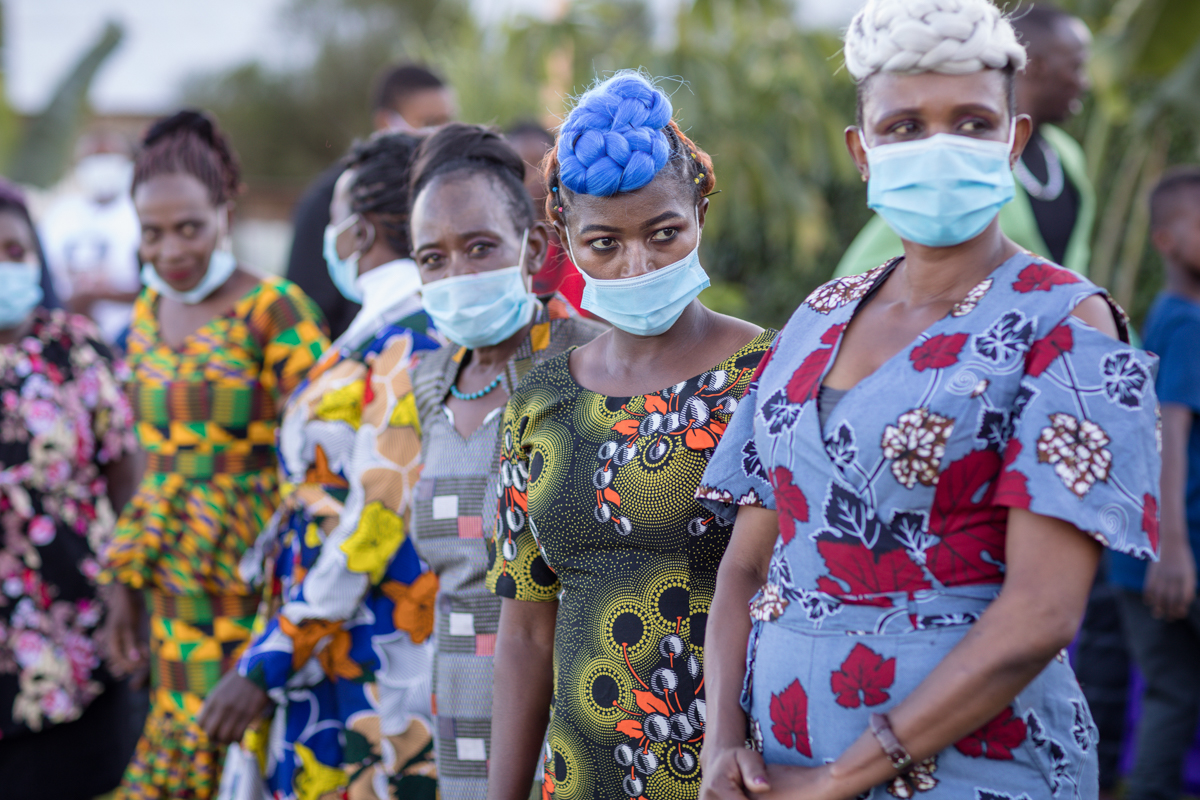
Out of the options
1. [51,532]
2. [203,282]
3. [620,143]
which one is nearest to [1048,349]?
[620,143]

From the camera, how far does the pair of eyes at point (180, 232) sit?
3783 millimetres

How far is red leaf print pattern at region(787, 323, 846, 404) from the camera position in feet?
5.55

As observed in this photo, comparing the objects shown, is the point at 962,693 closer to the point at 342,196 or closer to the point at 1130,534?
the point at 1130,534

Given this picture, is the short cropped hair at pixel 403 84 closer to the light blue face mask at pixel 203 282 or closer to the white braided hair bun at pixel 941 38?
the light blue face mask at pixel 203 282

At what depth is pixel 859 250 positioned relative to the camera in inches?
139

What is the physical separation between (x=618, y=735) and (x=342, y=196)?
2.10m

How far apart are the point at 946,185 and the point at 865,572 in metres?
0.58

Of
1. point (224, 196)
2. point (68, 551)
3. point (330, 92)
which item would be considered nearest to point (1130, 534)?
point (224, 196)

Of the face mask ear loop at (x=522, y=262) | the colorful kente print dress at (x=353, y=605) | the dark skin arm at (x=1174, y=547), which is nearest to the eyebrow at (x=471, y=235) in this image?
the face mask ear loop at (x=522, y=262)

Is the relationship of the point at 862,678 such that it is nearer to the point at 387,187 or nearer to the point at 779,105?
the point at 387,187

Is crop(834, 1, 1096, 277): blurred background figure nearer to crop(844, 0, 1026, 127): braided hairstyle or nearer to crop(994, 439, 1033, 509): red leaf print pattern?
crop(844, 0, 1026, 127): braided hairstyle

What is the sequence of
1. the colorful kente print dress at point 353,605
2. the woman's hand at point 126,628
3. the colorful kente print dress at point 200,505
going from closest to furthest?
the colorful kente print dress at point 353,605, the colorful kente print dress at point 200,505, the woman's hand at point 126,628

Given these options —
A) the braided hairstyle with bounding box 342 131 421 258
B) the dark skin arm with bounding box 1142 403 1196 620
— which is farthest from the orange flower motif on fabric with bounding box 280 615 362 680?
the dark skin arm with bounding box 1142 403 1196 620

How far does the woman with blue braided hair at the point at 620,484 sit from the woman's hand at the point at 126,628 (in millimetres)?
2104
